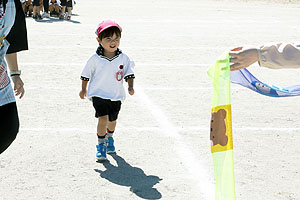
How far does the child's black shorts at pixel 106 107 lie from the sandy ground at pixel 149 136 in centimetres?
45

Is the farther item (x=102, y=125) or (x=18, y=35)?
(x=102, y=125)

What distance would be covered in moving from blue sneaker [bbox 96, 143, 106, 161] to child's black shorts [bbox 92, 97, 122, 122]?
34 centimetres

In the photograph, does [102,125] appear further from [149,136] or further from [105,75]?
[149,136]

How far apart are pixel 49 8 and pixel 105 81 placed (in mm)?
16290

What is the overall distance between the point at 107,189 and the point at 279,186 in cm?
165

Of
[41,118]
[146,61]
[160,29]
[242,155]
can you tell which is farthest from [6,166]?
[160,29]

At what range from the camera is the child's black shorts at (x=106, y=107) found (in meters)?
6.21

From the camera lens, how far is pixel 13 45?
4.29 metres

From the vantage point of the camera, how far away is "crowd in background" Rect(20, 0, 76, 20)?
67.2 ft

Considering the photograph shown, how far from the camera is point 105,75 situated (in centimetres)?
623

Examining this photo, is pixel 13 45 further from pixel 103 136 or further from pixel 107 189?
pixel 103 136

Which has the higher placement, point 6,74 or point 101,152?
point 6,74

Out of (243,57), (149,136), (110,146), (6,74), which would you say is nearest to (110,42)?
(110,146)

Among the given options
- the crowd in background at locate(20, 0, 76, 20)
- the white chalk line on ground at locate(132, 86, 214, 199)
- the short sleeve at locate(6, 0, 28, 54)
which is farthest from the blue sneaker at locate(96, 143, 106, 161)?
the crowd in background at locate(20, 0, 76, 20)
